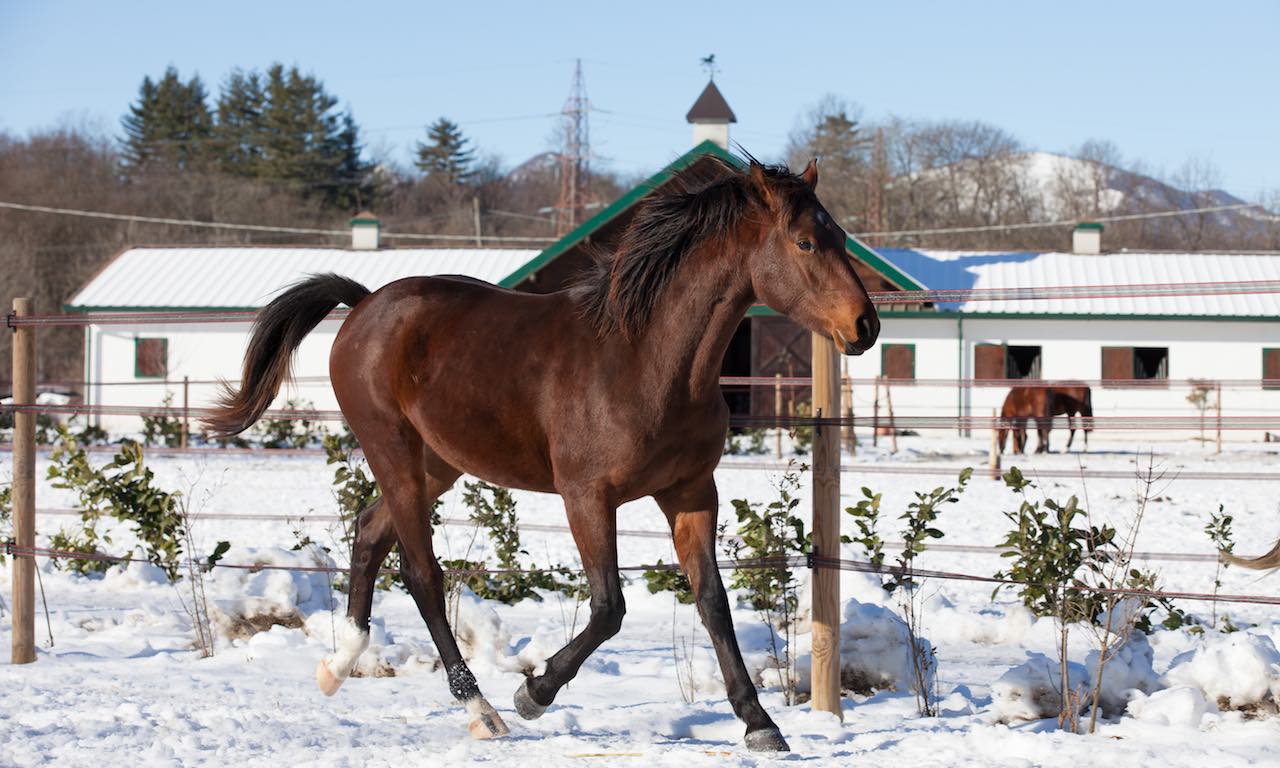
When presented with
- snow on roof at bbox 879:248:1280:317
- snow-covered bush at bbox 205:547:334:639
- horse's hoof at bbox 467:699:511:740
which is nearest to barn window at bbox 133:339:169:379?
snow on roof at bbox 879:248:1280:317

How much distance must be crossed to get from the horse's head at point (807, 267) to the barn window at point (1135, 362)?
22.6m

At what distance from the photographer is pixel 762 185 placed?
4.25m

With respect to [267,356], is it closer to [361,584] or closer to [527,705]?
[361,584]

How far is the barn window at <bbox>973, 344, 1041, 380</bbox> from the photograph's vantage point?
25.0 meters

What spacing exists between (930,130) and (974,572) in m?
51.4

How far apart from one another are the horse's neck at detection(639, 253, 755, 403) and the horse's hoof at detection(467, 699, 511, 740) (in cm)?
145

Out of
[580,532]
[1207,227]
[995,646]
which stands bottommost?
[995,646]

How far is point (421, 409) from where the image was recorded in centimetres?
490

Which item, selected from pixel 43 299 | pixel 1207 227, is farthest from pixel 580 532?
pixel 1207 227

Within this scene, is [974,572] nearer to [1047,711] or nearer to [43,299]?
[1047,711]

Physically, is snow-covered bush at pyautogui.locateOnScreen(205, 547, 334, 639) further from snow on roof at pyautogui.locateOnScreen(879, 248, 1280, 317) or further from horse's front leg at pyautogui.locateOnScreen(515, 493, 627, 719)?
snow on roof at pyautogui.locateOnScreen(879, 248, 1280, 317)

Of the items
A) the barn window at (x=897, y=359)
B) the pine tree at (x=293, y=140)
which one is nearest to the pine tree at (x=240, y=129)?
the pine tree at (x=293, y=140)

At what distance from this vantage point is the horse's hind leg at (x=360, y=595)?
5031mm

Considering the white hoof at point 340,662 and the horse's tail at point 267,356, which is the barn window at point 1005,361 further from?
the white hoof at point 340,662
